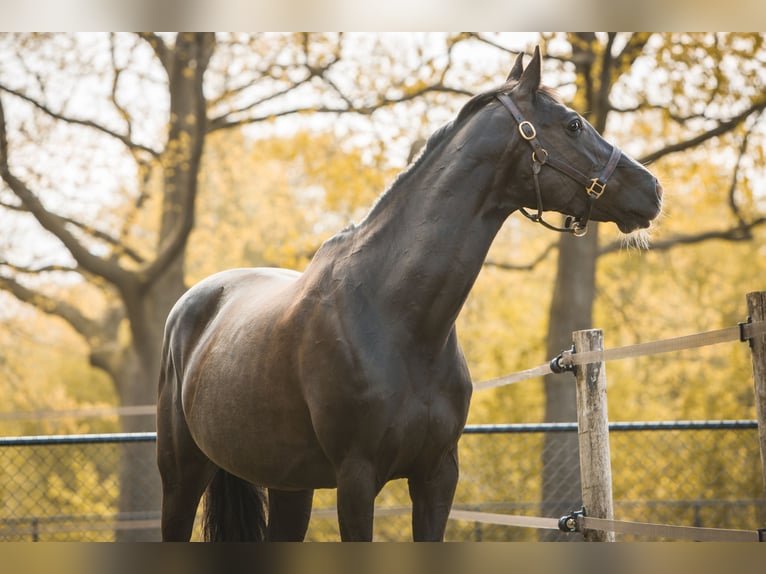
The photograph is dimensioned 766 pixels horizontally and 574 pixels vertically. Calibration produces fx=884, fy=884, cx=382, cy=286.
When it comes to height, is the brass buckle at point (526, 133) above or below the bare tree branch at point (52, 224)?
below

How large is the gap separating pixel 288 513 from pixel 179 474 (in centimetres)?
57

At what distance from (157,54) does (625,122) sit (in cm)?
622

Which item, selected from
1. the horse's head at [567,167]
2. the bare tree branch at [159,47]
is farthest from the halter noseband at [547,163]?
the bare tree branch at [159,47]

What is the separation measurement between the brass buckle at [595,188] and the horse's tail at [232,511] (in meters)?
2.31

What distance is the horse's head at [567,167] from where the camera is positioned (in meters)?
3.17

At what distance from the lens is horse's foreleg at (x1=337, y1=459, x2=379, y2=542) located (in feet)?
10.0

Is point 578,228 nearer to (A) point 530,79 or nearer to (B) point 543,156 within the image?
(B) point 543,156

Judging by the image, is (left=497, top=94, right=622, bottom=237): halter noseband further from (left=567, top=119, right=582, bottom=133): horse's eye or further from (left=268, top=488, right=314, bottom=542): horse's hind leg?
(left=268, top=488, right=314, bottom=542): horse's hind leg

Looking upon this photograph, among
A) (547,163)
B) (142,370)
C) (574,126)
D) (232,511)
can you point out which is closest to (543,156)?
(547,163)

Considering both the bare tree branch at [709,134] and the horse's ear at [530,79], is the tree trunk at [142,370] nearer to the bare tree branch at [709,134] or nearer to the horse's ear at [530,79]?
→ the bare tree branch at [709,134]

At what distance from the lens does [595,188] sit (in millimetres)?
3166

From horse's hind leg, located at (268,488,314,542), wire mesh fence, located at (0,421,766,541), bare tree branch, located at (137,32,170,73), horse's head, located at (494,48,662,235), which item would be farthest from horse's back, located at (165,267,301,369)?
bare tree branch, located at (137,32,170,73)

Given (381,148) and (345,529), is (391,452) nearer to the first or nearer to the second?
(345,529)

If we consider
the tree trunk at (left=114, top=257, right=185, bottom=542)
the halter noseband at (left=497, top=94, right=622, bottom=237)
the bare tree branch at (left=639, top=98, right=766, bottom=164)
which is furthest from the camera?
the tree trunk at (left=114, top=257, right=185, bottom=542)
